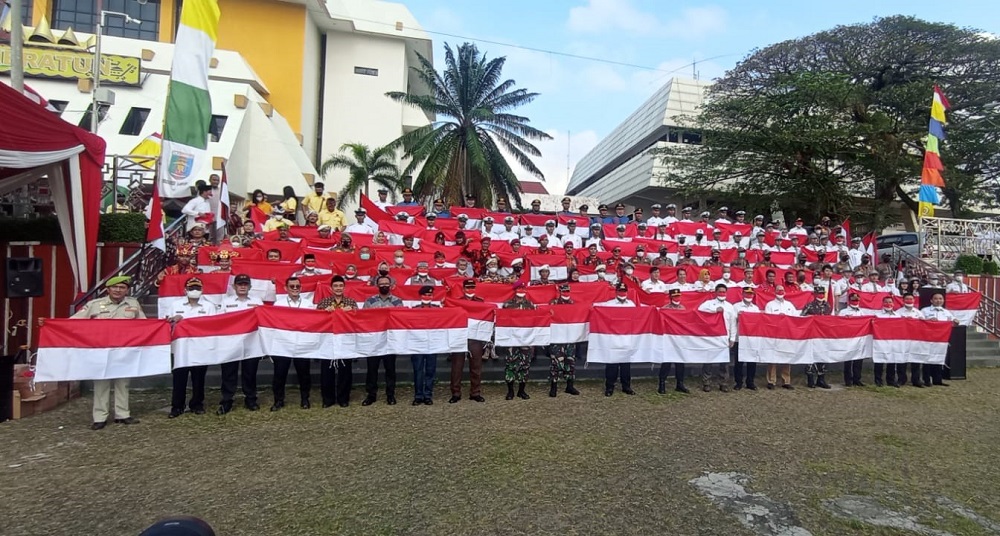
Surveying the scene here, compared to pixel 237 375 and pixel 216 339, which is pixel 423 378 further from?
pixel 216 339

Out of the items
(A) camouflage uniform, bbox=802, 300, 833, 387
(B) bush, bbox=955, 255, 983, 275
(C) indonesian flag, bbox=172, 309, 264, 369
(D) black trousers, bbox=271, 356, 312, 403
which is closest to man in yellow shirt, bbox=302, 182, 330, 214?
(C) indonesian flag, bbox=172, 309, 264, 369

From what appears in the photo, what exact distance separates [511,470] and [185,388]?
4845 mm

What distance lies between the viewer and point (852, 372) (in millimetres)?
10469

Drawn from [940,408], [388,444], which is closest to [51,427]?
[388,444]

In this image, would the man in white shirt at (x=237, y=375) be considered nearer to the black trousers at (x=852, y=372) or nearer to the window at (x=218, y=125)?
the black trousers at (x=852, y=372)

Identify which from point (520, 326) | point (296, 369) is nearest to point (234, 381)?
point (296, 369)

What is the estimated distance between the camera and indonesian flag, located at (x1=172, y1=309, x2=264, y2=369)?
24.5ft

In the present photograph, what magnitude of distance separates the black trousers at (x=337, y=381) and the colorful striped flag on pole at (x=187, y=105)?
4.27 m

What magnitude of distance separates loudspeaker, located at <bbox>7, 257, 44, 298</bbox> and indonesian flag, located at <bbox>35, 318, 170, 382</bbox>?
350 centimetres

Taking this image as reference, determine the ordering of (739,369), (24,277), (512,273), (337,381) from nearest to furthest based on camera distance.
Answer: (337,381), (24,277), (739,369), (512,273)

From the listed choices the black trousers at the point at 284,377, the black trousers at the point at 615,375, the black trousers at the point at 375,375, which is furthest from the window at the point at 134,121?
the black trousers at the point at 615,375

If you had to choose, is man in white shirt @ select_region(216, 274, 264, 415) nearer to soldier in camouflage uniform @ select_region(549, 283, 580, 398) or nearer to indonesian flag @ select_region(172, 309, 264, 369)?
indonesian flag @ select_region(172, 309, 264, 369)

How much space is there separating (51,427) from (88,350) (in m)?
1.03

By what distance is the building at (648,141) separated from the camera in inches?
1567
